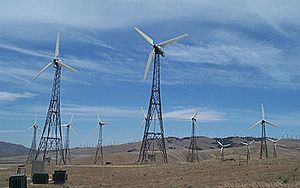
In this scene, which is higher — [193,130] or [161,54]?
[161,54]

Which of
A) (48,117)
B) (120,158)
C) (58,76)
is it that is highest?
(58,76)

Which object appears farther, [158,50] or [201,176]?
[158,50]

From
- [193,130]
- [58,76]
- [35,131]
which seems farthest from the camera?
[35,131]

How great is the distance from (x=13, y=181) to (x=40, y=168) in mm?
18569

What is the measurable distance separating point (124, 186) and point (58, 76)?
4127cm

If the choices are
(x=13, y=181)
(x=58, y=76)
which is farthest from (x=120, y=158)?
(x=13, y=181)

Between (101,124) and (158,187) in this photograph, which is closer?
(158,187)

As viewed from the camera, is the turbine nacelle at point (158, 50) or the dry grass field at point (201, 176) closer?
the dry grass field at point (201, 176)

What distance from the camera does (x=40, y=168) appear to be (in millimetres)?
42531

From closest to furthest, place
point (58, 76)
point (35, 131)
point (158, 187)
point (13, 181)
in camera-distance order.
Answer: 1. point (13, 181)
2. point (158, 187)
3. point (58, 76)
4. point (35, 131)

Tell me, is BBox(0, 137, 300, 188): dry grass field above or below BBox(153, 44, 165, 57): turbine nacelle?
below

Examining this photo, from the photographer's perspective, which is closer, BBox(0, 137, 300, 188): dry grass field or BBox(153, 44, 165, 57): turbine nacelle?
BBox(0, 137, 300, 188): dry grass field

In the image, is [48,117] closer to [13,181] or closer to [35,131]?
[35,131]

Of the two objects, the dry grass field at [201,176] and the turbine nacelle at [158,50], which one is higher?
the turbine nacelle at [158,50]
